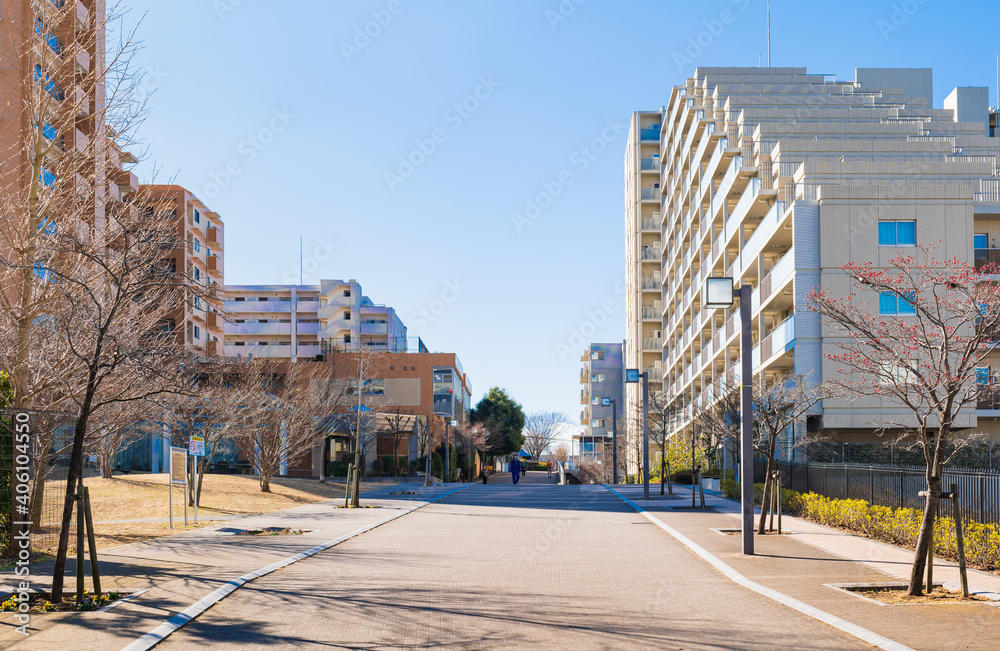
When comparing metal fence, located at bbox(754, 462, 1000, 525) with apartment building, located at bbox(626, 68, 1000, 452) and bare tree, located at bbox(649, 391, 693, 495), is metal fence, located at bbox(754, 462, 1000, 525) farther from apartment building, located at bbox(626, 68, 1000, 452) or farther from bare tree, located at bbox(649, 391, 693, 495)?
bare tree, located at bbox(649, 391, 693, 495)

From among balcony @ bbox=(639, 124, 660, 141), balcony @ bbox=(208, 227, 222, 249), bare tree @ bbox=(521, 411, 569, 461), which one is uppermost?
balcony @ bbox=(639, 124, 660, 141)

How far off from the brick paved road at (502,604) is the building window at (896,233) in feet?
70.2

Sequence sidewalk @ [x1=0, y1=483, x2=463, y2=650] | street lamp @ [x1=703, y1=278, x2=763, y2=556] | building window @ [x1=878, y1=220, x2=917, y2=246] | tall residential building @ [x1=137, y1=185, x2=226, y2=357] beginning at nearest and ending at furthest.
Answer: sidewalk @ [x1=0, y1=483, x2=463, y2=650], street lamp @ [x1=703, y1=278, x2=763, y2=556], building window @ [x1=878, y1=220, x2=917, y2=246], tall residential building @ [x1=137, y1=185, x2=226, y2=357]

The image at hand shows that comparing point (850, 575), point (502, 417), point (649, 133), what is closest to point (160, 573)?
point (850, 575)

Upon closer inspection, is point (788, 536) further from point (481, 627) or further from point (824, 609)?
point (481, 627)

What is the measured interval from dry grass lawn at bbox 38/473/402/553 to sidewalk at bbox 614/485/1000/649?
10.9 metres

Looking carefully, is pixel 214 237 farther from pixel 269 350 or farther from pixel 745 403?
pixel 745 403

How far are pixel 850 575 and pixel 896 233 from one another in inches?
983

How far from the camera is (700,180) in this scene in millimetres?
57281

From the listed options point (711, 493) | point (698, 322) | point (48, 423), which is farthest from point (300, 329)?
point (48, 423)

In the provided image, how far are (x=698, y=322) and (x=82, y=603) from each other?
4951cm

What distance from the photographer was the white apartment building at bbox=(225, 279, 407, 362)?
9100 cm

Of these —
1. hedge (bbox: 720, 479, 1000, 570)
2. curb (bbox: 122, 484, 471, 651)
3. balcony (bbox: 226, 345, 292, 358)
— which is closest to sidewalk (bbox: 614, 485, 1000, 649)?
hedge (bbox: 720, 479, 1000, 570)

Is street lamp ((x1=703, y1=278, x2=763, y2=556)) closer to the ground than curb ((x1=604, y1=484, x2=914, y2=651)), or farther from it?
farther from it
